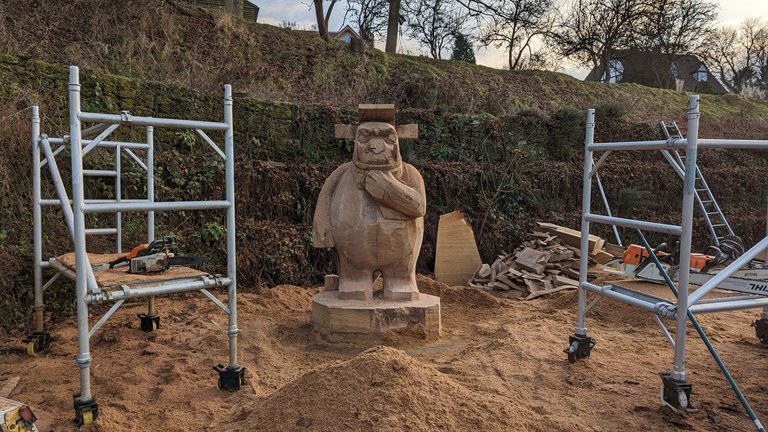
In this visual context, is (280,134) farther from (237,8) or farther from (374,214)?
(237,8)

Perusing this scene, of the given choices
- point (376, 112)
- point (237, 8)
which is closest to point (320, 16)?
point (237, 8)

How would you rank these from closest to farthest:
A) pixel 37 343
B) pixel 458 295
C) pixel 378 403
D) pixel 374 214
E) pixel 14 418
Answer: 1. pixel 14 418
2. pixel 378 403
3. pixel 37 343
4. pixel 374 214
5. pixel 458 295

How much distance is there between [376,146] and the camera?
4.49 m

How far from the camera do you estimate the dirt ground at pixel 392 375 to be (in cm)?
256

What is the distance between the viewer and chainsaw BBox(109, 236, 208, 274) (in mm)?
3207

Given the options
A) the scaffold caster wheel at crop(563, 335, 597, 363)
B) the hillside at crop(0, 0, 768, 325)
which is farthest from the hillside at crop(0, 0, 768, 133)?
the scaffold caster wheel at crop(563, 335, 597, 363)

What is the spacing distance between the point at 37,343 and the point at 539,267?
17.9 feet

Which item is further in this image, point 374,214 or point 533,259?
point 533,259

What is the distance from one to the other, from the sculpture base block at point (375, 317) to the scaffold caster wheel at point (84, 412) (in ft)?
6.50

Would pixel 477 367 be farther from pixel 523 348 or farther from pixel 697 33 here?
pixel 697 33

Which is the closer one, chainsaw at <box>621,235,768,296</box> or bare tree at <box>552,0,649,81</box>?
chainsaw at <box>621,235,768,296</box>

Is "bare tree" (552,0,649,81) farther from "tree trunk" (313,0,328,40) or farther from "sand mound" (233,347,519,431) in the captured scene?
"sand mound" (233,347,519,431)

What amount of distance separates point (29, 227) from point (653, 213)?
9.54m

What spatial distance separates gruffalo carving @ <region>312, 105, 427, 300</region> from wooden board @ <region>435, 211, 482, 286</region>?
241 centimetres
